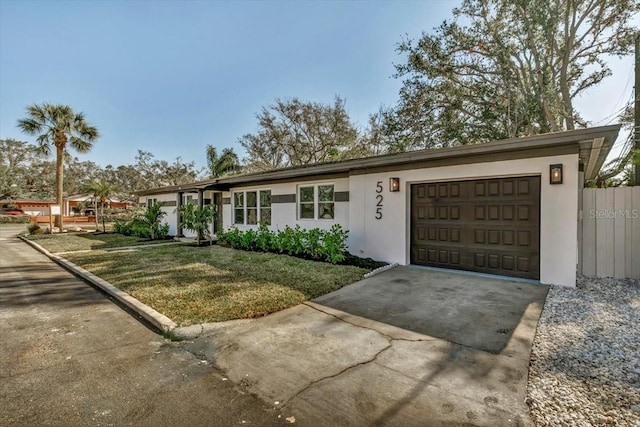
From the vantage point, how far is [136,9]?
983 cm

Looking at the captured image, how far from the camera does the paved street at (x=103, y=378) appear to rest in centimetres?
231

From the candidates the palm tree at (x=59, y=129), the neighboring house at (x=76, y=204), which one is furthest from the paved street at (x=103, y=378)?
the neighboring house at (x=76, y=204)

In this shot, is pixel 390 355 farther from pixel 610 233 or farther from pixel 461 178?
pixel 610 233

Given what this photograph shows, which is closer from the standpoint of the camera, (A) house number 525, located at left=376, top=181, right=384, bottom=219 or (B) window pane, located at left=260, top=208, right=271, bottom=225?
(A) house number 525, located at left=376, top=181, right=384, bottom=219

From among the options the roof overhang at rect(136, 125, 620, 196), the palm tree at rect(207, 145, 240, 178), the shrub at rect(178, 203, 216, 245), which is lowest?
the shrub at rect(178, 203, 216, 245)

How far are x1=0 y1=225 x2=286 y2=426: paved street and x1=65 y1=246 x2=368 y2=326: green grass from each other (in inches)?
27.9

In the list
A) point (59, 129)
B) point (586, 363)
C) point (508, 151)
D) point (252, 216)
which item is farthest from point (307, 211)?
point (59, 129)

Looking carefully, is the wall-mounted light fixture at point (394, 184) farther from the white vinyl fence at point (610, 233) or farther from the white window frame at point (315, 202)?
the white vinyl fence at point (610, 233)

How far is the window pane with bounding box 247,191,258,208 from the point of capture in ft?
39.4

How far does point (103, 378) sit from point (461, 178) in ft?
22.4

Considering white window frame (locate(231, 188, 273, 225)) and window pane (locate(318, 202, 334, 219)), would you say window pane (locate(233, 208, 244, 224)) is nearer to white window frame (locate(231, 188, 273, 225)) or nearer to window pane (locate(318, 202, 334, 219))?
white window frame (locate(231, 188, 273, 225))

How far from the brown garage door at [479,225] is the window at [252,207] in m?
5.81

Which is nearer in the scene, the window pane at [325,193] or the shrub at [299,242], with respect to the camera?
the shrub at [299,242]

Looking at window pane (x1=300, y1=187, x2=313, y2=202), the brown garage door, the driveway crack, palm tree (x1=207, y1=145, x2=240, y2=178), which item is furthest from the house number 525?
palm tree (x1=207, y1=145, x2=240, y2=178)
